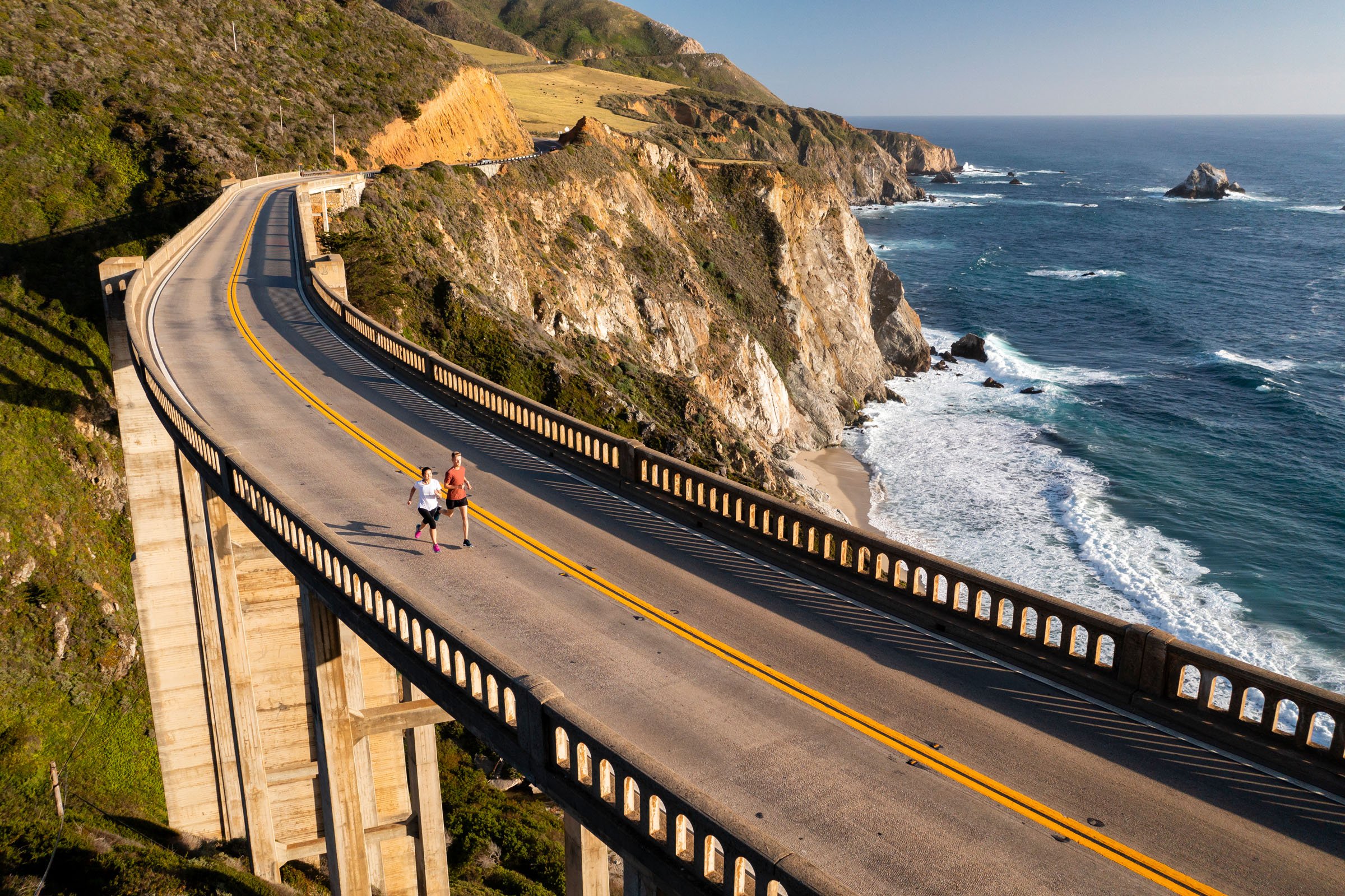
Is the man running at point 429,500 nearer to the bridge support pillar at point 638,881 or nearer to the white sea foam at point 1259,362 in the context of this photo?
the bridge support pillar at point 638,881

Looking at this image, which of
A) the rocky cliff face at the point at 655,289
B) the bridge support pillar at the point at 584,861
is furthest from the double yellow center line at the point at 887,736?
the rocky cliff face at the point at 655,289

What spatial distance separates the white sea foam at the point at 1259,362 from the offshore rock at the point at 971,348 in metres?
18.5

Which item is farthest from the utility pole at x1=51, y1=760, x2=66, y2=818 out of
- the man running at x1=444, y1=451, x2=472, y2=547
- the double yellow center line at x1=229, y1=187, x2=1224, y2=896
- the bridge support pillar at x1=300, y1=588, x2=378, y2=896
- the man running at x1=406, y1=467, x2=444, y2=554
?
the double yellow center line at x1=229, y1=187, x2=1224, y2=896

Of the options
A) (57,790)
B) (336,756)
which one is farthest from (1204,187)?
(57,790)

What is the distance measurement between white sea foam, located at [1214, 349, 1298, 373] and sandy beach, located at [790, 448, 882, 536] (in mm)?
36879

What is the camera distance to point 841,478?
183 feet

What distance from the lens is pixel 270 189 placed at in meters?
53.2

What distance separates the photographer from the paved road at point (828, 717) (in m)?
8.97

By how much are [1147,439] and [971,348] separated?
23.0 m

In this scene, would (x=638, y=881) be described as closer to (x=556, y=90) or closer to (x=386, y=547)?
(x=386, y=547)

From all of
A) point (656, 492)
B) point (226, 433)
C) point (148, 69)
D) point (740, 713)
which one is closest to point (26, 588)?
point (226, 433)

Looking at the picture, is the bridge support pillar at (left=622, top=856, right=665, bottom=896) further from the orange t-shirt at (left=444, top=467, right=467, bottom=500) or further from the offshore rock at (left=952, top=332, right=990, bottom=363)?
the offshore rock at (left=952, top=332, right=990, bottom=363)

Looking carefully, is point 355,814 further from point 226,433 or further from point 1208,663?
point 1208,663

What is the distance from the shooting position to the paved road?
8.97 meters
